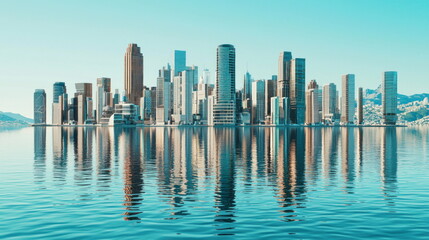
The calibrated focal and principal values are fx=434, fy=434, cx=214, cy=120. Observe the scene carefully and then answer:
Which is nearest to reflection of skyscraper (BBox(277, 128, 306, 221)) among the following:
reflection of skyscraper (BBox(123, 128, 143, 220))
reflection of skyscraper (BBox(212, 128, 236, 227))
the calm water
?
the calm water

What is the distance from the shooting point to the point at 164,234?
34.0 meters

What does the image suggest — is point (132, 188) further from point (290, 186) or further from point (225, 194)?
point (290, 186)

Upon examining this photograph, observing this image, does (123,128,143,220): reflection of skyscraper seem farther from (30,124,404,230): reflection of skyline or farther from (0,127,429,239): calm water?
(0,127,429,239): calm water

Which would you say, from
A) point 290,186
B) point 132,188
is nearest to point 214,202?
point 132,188

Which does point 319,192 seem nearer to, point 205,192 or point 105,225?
point 205,192

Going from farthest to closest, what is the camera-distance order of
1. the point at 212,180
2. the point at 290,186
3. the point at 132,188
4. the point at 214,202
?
1. the point at 212,180
2. the point at 290,186
3. the point at 132,188
4. the point at 214,202

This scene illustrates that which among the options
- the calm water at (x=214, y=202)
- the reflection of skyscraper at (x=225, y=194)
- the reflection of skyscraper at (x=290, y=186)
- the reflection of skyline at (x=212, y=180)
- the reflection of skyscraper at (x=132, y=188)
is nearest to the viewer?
the calm water at (x=214, y=202)

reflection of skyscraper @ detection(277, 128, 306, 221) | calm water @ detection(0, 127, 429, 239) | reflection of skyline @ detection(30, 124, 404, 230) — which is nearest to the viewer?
calm water @ detection(0, 127, 429, 239)

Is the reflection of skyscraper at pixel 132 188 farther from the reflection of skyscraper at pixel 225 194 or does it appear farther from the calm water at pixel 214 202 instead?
the reflection of skyscraper at pixel 225 194

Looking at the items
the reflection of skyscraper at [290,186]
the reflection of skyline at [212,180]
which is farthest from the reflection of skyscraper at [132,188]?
the reflection of skyscraper at [290,186]

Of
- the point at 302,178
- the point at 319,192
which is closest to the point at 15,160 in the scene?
the point at 302,178

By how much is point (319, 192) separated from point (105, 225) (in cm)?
2674

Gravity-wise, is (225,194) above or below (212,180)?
below

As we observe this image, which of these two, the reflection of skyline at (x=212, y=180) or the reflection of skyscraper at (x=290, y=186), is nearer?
the reflection of skyscraper at (x=290, y=186)
